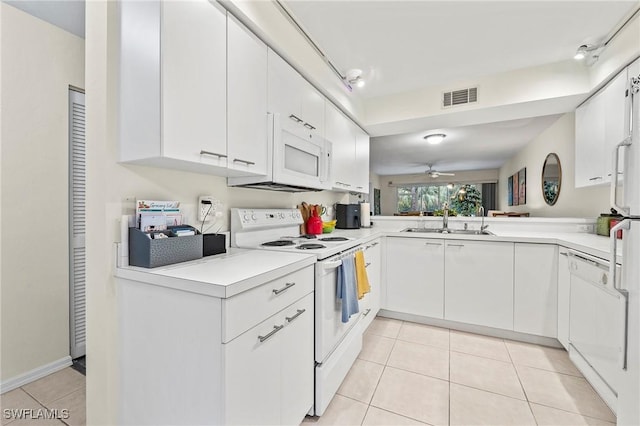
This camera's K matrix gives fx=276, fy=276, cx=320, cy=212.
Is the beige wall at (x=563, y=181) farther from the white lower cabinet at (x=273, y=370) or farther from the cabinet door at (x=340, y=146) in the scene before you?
the white lower cabinet at (x=273, y=370)

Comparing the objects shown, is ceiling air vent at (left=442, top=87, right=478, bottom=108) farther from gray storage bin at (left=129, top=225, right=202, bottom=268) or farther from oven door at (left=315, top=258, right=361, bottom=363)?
gray storage bin at (left=129, top=225, right=202, bottom=268)

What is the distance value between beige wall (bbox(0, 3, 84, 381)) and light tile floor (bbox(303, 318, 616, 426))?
1.92 m

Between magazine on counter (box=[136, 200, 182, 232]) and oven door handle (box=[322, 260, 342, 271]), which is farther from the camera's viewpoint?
oven door handle (box=[322, 260, 342, 271])

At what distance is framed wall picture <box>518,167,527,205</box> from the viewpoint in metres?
4.90

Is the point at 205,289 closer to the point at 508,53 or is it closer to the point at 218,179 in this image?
the point at 218,179

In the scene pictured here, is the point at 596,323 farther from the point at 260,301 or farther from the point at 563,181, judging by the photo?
the point at 563,181

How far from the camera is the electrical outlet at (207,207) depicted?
159 cm

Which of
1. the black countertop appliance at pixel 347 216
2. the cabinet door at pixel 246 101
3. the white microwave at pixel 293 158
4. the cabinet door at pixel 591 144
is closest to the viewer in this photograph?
the cabinet door at pixel 246 101

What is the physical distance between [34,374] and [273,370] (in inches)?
75.0

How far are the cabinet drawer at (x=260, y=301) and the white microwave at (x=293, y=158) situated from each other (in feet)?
2.18

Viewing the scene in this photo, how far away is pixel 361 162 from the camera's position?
3.29m

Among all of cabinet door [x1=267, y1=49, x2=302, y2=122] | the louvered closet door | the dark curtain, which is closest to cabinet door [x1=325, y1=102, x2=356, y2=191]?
cabinet door [x1=267, y1=49, x2=302, y2=122]

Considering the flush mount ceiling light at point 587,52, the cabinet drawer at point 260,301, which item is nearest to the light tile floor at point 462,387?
the cabinet drawer at point 260,301

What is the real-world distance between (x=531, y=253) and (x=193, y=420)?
260 centimetres
